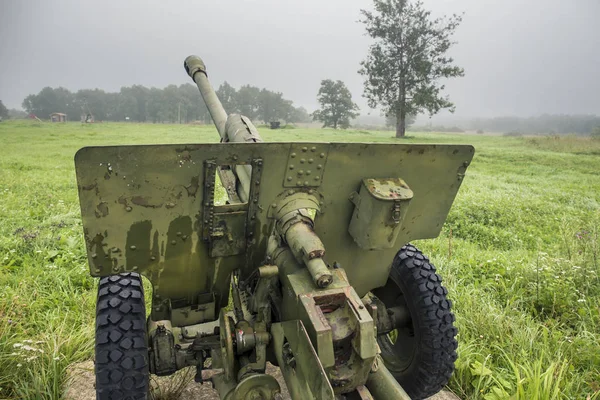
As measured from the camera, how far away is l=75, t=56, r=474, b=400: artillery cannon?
1.79 m

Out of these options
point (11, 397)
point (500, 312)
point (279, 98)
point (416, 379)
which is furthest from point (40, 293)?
point (279, 98)

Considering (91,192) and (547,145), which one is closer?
(91,192)

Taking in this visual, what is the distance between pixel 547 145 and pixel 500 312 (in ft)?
55.3

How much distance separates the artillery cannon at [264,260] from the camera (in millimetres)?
1794

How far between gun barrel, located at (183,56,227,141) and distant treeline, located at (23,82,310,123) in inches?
971

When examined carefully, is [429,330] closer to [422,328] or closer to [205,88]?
[422,328]

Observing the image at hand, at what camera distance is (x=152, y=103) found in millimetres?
33062

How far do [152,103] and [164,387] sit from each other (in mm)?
33537

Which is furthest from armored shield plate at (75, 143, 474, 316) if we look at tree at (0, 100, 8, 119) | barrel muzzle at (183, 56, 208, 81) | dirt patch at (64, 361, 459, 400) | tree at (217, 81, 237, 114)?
tree at (217, 81, 237, 114)

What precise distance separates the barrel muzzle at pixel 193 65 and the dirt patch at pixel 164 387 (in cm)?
269

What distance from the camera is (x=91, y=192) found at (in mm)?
1799

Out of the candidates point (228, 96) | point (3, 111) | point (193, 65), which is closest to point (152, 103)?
point (228, 96)

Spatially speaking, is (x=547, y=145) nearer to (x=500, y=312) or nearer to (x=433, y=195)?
(x=500, y=312)

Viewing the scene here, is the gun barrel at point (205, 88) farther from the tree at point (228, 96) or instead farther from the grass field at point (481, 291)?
the tree at point (228, 96)
